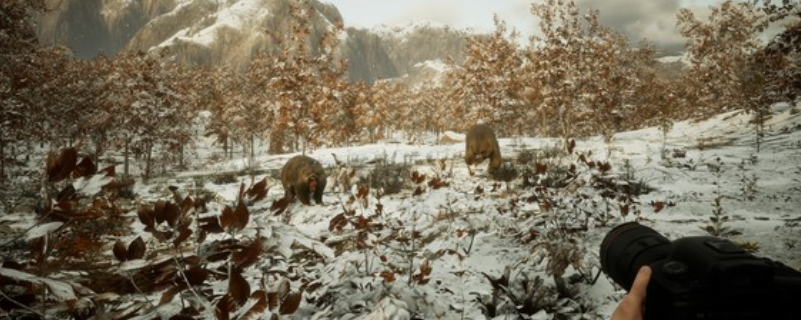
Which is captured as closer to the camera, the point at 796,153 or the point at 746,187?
the point at 746,187

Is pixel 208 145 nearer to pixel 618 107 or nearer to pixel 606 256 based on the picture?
pixel 618 107

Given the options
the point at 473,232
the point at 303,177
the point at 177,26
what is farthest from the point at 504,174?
the point at 177,26

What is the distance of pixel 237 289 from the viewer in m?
1.05

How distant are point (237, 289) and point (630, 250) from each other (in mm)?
1084

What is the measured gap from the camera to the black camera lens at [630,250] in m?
1.15

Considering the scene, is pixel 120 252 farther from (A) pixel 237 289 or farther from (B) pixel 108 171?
(A) pixel 237 289

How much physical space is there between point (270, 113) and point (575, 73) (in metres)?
9.06

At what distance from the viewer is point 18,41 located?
28.5 feet

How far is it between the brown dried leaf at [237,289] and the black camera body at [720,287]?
37.4 inches

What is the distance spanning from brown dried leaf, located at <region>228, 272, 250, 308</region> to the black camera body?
0.95 metres

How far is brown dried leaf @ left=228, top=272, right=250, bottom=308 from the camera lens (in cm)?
104

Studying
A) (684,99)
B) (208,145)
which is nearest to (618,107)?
(684,99)

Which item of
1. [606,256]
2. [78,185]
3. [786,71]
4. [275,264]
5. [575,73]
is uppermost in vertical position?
[575,73]

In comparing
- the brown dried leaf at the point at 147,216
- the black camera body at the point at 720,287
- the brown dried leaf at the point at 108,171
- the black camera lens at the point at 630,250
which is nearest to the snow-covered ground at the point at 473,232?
the brown dried leaf at the point at 147,216
